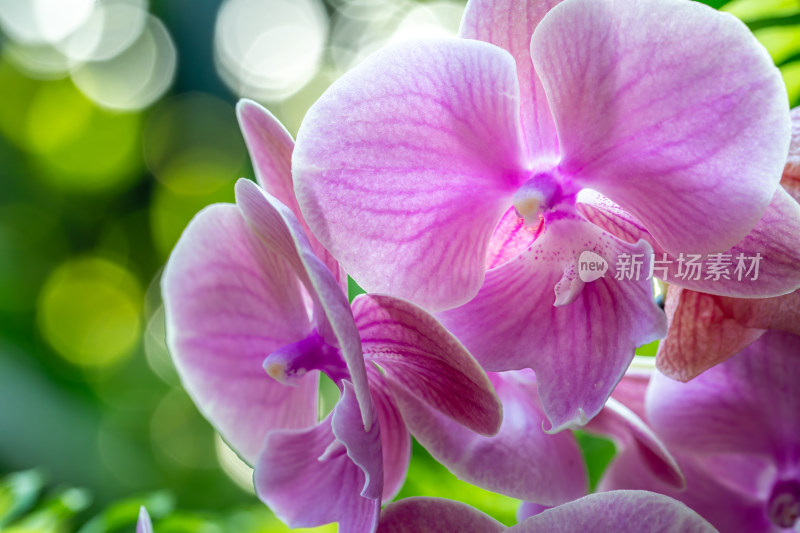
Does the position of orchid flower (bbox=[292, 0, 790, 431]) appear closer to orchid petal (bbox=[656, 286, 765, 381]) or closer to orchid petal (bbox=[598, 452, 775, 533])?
orchid petal (bbox=[656, 286, 765, 381])

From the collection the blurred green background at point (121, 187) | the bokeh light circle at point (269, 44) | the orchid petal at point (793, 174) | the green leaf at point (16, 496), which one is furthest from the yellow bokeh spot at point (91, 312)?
the orchid petal at point (793, 174)

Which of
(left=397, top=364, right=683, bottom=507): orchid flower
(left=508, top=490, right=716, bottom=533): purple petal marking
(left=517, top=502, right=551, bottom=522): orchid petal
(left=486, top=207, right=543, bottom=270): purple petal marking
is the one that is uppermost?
(left=486, top=207, right=543, bottom=270): purple petal marking

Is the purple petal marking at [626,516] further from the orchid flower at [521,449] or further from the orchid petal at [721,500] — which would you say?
the orchid petal at [721,500]

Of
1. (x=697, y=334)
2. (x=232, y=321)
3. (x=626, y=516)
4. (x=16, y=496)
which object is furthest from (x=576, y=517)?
(x=16, y=496)

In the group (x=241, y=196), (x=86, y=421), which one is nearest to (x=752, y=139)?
(x=241, y=196)

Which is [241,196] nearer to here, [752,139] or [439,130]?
[439,130]

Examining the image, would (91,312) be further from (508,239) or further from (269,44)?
(508,239)

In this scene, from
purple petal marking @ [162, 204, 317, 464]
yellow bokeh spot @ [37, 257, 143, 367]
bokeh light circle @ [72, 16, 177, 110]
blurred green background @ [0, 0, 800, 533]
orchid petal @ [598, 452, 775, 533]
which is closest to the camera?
purple petal marking @ [162, 204, 317, 464]

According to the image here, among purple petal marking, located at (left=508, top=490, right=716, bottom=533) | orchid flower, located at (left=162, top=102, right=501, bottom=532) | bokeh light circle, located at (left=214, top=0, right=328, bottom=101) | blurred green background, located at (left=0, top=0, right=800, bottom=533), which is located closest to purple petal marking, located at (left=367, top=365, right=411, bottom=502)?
orchid flower, located at (left=162, top=102, right=501, bottom=532)
